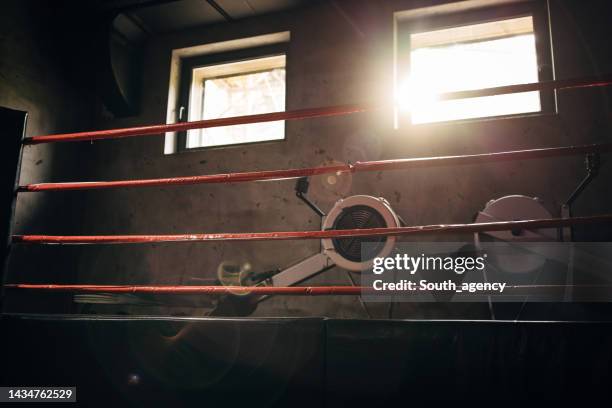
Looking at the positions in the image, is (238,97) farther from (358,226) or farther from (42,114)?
(358,226)

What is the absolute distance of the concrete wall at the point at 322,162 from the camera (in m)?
3.13

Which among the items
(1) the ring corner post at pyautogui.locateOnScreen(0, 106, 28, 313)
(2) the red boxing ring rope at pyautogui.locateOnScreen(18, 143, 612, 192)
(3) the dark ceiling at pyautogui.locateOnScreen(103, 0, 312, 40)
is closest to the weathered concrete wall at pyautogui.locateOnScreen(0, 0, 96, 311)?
(3) the dark ceiling at pyautogui.locateOnScreen(103, 0, 312, 40)

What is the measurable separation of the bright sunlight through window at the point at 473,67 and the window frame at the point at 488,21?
40mm

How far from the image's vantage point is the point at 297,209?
355cm

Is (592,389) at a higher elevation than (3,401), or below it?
higher

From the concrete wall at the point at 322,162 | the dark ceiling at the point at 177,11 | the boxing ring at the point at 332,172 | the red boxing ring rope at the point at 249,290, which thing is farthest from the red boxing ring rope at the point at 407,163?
the dark ceiling at the point at 177,11

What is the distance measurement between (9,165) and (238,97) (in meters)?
2.52

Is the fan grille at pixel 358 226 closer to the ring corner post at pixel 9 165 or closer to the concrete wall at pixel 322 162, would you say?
the concrete wall at pixel 322 162

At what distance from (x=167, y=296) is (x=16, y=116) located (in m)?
1.95

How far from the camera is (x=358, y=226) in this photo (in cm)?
282

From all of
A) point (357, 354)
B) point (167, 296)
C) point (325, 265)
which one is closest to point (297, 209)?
point (325, 265)

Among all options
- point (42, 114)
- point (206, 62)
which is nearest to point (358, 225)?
point (206, 62)

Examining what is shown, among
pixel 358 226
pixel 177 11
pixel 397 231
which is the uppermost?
pixel 177 11

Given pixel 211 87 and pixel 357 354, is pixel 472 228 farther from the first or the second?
pixel 211 87
